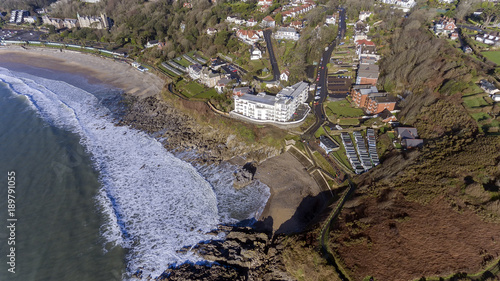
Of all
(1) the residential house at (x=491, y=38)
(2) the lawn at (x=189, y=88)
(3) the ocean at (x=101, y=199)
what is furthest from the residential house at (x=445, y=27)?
(3) the ocean at (x=101, y=199)

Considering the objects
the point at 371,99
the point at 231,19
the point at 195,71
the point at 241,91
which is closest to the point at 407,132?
the point at 371,99

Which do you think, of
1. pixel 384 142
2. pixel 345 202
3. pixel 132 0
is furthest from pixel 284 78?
pixel 132 0

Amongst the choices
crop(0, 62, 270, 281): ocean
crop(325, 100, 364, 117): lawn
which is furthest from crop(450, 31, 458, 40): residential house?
crop(0, 62, 270, 281): ocean

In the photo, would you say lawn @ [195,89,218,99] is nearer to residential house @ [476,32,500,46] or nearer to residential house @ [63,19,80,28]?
residential house @ [476,32,500,46]

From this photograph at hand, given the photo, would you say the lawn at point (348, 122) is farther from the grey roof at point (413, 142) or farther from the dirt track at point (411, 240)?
the dirt track at point (411, 240)

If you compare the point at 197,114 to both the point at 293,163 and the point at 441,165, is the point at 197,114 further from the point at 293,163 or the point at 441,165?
the point at 441,165

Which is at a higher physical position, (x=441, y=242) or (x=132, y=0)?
(x=132, y=0)
